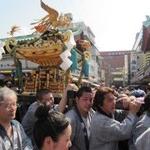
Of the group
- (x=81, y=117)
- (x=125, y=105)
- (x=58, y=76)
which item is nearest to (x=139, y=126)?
(x=125, y=105)

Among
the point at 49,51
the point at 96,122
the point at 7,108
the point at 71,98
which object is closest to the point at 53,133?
the point at 7,108

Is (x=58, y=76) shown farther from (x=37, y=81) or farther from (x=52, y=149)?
(x=52, y=149)

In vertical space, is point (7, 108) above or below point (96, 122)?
above

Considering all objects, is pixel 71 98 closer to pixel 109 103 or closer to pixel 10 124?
pixel 109 103

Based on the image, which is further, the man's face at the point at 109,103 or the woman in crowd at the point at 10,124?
the man's face at the point at 109,103

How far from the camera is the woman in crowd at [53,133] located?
240 centimetres

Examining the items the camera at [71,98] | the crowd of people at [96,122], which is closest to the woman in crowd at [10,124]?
the crowd of people at [96,122]

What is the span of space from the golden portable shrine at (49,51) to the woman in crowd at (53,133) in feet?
17.8

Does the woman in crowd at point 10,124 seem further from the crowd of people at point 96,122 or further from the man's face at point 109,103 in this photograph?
the man's face at point 109,103

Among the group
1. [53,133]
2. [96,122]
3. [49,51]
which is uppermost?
[49,51]

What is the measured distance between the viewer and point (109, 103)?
4352 millimetres

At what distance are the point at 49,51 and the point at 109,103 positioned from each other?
13.9ft

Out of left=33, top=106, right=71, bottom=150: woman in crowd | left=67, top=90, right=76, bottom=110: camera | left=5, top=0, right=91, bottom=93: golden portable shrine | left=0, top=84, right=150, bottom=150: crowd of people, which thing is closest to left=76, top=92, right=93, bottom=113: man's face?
left=0, top=84, right=150, bottom=150: crowd of people

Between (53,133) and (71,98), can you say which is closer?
(53,133)
